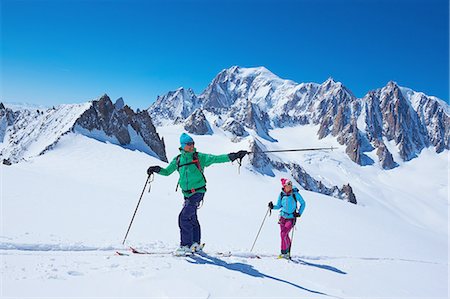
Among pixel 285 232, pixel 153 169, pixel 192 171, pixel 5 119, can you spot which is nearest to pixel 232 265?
pixel 192 171

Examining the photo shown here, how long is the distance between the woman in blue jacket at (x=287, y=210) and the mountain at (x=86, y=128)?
85.1 ft

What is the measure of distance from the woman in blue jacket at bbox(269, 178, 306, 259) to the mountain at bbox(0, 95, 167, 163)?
25927 mm

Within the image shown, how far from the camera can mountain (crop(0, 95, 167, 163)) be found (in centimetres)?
3519

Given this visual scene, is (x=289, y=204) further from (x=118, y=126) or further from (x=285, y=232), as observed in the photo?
(x=118, y=126)

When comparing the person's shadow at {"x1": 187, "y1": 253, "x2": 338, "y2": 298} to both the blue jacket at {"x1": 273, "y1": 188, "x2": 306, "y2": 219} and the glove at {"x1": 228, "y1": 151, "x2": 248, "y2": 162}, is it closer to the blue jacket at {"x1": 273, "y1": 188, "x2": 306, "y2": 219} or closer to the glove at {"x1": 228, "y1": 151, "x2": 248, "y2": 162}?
the glove at {"x1": 228, "y1": 151, "x2": 248, "y2": 162}

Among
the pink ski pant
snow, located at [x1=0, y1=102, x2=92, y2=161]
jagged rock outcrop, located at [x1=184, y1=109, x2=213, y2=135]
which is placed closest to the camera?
the pink ski pant

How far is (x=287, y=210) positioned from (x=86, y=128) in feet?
99.9

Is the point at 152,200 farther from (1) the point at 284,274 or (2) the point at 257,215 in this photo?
(1) the point at 284,274

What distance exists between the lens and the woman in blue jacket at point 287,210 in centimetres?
1030

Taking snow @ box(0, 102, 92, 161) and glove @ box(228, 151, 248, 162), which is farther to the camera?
snow @ box(0, 102, 92, 161)

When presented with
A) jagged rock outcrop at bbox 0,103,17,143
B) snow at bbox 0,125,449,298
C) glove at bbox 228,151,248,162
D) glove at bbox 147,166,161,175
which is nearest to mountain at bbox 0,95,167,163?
jagged rock outcrop at bbox 0,103,17,143

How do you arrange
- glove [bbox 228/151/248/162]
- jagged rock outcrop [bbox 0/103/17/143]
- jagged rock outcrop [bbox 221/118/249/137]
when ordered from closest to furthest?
glove [bbox 228/151/248/162] < jagged rock outcrop [bbox 0/103/17/143] < jagged rock outcrop [bbox 221/118/249/137]

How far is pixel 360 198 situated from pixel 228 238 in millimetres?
107378

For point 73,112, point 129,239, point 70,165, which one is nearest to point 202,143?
point 73,112
